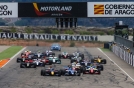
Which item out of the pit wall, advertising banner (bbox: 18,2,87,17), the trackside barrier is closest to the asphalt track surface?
the trackside barrier

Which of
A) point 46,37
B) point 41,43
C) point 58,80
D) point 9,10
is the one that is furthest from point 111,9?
point 46,37

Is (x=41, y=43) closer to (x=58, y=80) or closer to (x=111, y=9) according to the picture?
(x=111, y=9)

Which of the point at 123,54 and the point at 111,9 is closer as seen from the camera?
the point at 111,9

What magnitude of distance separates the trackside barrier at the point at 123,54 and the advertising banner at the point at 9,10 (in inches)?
623

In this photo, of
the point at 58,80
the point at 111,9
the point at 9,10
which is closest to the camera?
the point at 58,80

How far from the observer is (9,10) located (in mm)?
68375

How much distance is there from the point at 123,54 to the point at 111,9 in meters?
6.51

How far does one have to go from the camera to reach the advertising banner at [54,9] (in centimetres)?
6506

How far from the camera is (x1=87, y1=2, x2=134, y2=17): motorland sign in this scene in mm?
67000

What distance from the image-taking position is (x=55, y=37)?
106 m

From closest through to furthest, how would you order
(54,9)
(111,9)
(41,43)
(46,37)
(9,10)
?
1. (54,9)
2. (111,9)
3. (9,10)
4. (41,43)
5. (46,37)

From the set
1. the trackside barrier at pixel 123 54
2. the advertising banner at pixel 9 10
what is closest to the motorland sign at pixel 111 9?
the trackside barrier at pixel 123 54

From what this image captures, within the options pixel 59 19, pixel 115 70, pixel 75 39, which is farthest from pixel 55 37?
pixel 115 70

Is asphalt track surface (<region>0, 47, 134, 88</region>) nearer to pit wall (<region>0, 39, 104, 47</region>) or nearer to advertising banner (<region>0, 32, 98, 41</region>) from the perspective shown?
pit wall (<region>0, 39, 104, 47</region>)
